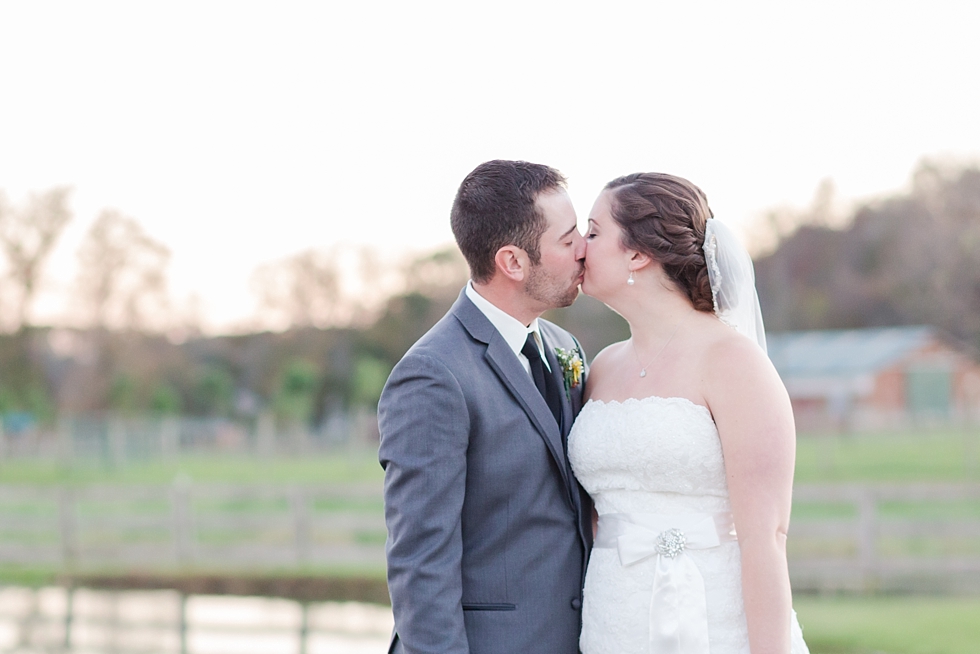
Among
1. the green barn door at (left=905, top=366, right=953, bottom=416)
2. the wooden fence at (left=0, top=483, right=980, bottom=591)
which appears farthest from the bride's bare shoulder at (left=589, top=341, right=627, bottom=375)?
the green barn door at (left=905, top=366, right=953, bottom=416)

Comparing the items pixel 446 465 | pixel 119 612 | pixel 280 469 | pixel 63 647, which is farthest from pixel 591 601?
pixel 280 469

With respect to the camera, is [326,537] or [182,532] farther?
[182,532]

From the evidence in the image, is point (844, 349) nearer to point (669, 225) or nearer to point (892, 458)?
point (892, 458)

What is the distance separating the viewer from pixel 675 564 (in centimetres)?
302

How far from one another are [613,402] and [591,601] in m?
0.61

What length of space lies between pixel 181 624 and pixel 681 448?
7742 mm

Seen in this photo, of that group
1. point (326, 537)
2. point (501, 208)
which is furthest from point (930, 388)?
point (501, 208)

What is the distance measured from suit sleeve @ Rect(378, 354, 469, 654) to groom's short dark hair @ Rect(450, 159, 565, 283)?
0.45m

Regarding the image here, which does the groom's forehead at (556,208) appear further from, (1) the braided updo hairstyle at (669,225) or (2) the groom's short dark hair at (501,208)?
(1) the braided updo hairstyle at (669,225)

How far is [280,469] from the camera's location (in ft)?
97.1

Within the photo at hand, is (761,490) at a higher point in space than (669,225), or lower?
lower

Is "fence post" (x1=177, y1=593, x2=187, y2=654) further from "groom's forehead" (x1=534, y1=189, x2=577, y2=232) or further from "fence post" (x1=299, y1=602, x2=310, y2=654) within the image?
"groom's forehead" (x1=534, y1=189, x2=577, y2=232)

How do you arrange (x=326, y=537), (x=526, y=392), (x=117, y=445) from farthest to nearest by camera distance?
(x=117, y=445), (x=326, y=537), (x=526, y=392)

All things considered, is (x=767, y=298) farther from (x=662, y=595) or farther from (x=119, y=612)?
(x=662, y=595)
